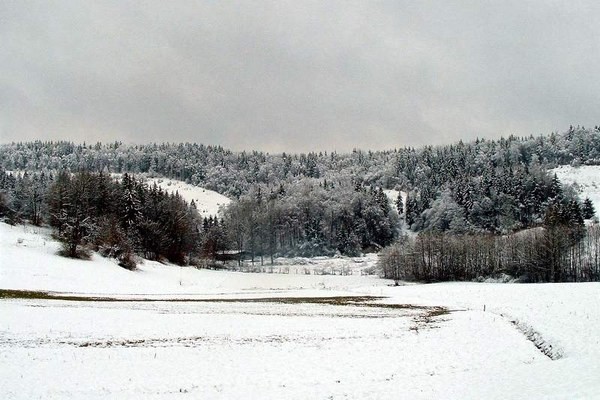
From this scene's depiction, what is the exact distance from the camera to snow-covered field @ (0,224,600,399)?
17.7 meters

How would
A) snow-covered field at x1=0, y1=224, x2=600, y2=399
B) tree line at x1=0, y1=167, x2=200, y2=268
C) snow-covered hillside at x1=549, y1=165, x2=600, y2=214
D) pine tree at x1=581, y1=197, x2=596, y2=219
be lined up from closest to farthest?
snow-covered field at x1=0, y1=224, x2=600, y2=399 < tree line at x1=0, y1=167, x2=200, y2=268 < pine tree at x1=581, y1=197, x2=596, y2=219 < snow-covered hillside at x1=549, y1=165, x2=600, y2=214

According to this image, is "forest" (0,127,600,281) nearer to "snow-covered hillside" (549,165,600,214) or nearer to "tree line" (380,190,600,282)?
"tree line" (380,190,600,282)

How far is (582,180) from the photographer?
193750 mm

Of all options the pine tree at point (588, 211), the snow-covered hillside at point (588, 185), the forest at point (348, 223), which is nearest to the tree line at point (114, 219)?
the forest at point (348, 223)

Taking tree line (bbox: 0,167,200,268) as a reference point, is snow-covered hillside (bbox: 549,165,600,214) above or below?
above

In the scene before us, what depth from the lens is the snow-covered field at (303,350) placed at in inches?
697

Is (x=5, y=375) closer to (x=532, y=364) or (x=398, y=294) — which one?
(x=532, y=364)

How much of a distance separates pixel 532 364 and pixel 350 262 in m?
129

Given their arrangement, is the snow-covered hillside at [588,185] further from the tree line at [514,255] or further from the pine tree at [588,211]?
the tree line at [514,255]

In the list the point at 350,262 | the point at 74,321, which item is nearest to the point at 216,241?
the point at 350,262

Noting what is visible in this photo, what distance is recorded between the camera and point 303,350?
2500 centimetres

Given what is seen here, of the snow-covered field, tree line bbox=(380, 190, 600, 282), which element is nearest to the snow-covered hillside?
tree line bbox=(380, 190, 600, 282)

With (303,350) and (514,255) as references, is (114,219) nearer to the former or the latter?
(303,350)

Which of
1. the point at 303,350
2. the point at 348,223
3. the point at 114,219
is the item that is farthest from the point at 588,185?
the point at 303,350
